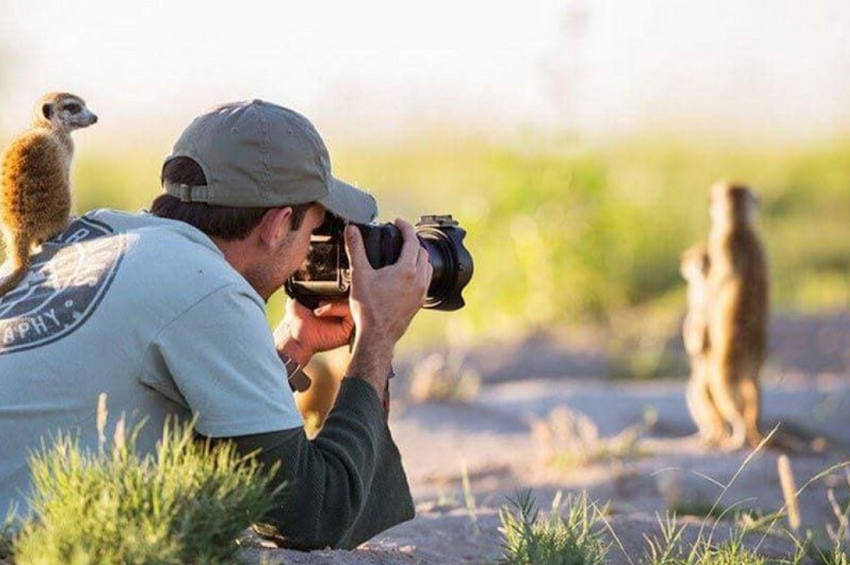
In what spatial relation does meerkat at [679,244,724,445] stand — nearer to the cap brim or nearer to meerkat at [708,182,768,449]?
meerkat at [708,182,768,449]

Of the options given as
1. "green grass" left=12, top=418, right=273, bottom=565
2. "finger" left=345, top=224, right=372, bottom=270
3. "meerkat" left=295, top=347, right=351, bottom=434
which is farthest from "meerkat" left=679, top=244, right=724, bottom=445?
"green grass" left=12, top=418, right=273, bottom=565

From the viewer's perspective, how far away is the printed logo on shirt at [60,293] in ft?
11.9

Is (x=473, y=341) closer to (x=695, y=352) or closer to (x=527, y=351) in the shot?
(x=527, y=351)

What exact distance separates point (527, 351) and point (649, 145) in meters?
16.2

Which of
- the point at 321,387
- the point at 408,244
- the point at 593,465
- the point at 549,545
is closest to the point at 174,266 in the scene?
the point at 408,244

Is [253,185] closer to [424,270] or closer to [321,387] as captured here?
[424,270]

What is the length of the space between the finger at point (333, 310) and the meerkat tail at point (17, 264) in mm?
754

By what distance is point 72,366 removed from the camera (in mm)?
3590

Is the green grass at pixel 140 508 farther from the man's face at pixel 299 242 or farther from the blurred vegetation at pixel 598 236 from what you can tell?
the blurred vegetation at pixel 598 236

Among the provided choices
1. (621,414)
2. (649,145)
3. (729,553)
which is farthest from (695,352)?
(649,145)

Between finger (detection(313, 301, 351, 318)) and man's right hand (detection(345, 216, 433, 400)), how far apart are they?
275 mm

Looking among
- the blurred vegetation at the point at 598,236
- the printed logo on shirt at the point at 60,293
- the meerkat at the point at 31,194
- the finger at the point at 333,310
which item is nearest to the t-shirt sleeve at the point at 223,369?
the printed logo on shirt at the point at 60,293

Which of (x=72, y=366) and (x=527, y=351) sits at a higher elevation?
(x=72, y=366)

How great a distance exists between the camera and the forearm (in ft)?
11.8
